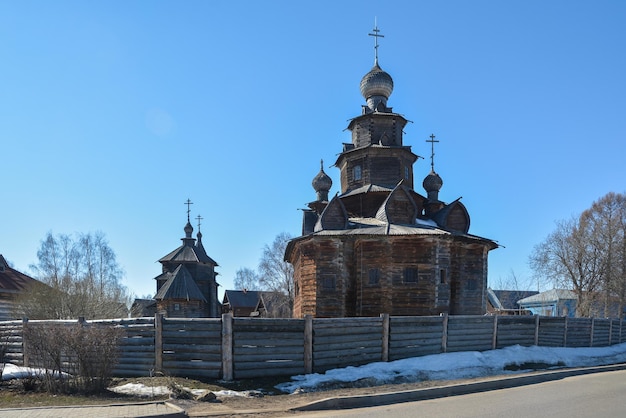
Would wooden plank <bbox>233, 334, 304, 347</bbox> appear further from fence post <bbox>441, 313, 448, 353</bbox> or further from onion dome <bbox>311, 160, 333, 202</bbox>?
onion dome <bbox>311, 160, 333, 202</bbox>

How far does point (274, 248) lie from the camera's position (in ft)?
155

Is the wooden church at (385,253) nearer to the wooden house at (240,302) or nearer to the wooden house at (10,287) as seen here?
the wooden house at (10,287)

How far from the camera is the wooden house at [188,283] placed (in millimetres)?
37719

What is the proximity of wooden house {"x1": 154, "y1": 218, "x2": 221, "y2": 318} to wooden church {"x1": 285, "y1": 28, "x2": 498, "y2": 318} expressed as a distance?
16213mm

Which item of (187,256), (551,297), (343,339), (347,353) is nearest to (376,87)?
(343,339)

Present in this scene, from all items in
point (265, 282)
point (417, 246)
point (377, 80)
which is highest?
point (377, 80)

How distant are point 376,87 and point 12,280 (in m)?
30.1

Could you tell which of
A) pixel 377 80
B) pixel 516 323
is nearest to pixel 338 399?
pixel 516 323

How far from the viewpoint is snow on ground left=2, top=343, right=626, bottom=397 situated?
963 cm

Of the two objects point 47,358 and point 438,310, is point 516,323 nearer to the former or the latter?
point 438,310

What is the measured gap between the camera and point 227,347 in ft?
32.6

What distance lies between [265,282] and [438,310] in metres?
26.9

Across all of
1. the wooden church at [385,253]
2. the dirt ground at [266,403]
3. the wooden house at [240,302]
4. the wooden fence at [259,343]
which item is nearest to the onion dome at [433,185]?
the wooden church at [385,253]

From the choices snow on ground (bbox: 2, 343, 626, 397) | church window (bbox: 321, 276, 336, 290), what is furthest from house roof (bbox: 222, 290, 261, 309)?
snow on ground (bbox: 2, 343, 626, 397)
